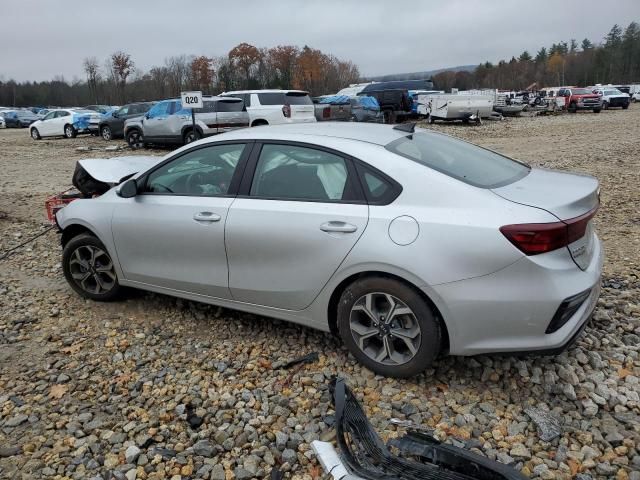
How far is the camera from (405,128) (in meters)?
3.79

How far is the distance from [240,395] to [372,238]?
4.20 feet

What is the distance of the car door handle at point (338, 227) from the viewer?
3.07m

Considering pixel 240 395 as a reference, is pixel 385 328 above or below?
above

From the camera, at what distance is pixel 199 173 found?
12.8 feet

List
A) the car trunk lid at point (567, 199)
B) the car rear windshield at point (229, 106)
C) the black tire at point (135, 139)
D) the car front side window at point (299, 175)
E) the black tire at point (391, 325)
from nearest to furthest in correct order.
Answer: the car trunk lid at point (567, 199)
the black tire at point (391, 325)
the car front side window at point (299, 175)
the car rear windshield at point (229, 106)
the black tire at point (135, 139)

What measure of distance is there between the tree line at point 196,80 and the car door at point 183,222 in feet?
228

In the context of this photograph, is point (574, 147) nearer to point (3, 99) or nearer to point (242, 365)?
point (242, 365)

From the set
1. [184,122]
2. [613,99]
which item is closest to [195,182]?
[184,122]

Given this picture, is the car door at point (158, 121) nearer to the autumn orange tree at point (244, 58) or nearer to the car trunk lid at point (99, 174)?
the car trunk lid at point (99, 174)

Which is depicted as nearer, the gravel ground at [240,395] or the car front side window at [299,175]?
the gravel ground at [240,395]

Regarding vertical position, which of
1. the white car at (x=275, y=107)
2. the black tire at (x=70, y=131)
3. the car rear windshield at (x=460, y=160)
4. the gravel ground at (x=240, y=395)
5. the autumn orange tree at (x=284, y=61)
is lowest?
the gravel ground at (x=240, y=395)

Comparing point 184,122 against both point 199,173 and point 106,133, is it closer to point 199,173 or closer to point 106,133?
point 106,133

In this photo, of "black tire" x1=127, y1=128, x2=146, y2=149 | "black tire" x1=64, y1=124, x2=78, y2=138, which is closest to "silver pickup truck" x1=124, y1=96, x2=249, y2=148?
"black tire" x1=127, y1=128, x2=146, y2=149

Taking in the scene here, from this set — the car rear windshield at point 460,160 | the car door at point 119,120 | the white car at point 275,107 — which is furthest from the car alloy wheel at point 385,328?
the car door at point 119,120
